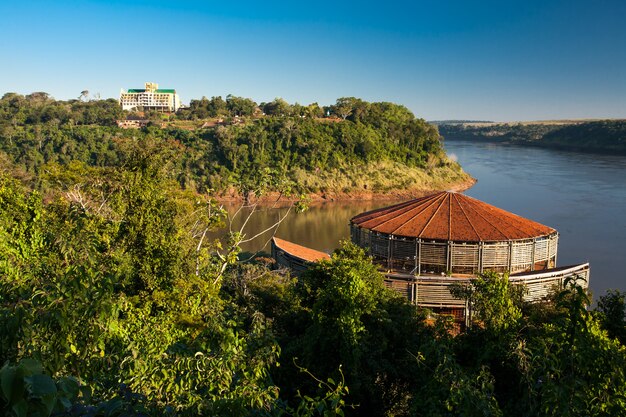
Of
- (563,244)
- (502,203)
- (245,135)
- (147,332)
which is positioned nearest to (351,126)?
(245,135)

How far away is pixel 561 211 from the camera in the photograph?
3781 centimetres

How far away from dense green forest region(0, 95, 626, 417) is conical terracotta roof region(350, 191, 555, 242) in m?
4.97

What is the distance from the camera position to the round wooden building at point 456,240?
16.1m

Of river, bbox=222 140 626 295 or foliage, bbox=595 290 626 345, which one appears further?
river, bbox=222 140 626 295

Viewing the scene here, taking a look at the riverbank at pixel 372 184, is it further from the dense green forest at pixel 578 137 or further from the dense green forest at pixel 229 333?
the dense green forest at pixel 578 137

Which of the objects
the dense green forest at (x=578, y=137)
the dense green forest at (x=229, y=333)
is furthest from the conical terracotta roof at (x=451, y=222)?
the dense green forest at (x=578, y=137)

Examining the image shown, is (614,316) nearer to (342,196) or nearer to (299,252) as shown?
(299,252)

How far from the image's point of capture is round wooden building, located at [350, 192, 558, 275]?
633 inches

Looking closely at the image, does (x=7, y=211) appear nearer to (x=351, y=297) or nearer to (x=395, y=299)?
(x=351, y=297)

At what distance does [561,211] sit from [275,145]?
30.2 metres

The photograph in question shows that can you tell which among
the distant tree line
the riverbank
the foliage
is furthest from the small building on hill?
the foliage

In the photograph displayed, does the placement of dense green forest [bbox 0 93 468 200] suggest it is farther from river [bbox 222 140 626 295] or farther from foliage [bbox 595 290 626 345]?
foliage [bbox 595 290 626 345]

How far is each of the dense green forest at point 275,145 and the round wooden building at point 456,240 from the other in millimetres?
26435

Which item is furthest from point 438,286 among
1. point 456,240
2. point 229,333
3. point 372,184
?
point 372,184
